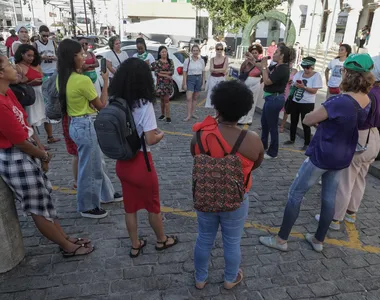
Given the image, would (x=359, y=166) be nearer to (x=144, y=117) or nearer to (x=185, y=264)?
(x=185, y=264)

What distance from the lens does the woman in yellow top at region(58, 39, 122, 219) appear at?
298cm

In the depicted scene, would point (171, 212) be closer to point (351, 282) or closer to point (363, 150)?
point (351, 282)

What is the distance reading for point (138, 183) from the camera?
258 cm

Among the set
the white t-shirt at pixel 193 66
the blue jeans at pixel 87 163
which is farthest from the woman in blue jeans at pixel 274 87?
the blue jeans at pixel 87 163

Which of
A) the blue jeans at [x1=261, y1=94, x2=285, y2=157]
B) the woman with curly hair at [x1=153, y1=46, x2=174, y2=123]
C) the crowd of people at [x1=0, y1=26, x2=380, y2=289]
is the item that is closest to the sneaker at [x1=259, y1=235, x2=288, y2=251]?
the crowd of people at [x1=0, y1=26, x2=380, y2=289]

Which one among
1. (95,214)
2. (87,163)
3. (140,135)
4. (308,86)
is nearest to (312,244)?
(140,135)

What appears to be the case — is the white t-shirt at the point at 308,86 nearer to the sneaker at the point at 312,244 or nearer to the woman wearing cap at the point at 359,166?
the woman wearing cap at the point at 359,166

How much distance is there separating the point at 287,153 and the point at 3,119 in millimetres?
4995

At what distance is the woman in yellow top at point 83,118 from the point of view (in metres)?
2.98

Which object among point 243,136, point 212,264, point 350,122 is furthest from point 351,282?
point 243,136

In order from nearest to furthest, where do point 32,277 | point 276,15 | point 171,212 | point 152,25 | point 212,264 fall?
point 32,277 < point 212,264 < point 171,212 < point 276,15 < point 152,25

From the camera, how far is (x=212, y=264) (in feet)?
9.46

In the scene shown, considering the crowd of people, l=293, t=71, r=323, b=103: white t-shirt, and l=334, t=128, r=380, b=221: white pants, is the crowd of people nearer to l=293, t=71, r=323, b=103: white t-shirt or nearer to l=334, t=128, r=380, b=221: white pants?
l=334, t=128, r=380, b=221: white pants

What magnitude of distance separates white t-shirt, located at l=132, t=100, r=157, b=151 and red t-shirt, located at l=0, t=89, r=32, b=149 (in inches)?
34.6
